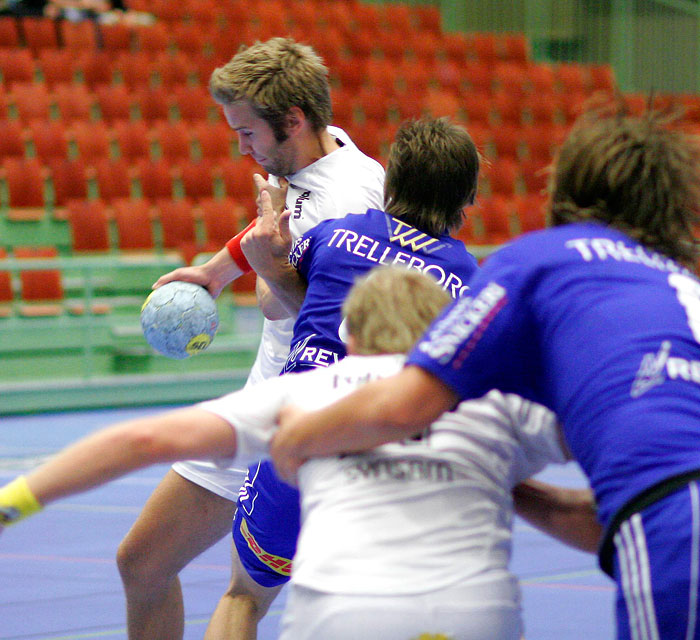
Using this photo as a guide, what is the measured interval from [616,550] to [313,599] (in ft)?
1.54

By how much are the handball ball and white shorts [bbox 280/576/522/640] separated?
1.23 meters

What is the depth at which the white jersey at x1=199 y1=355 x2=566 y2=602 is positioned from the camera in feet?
5.30

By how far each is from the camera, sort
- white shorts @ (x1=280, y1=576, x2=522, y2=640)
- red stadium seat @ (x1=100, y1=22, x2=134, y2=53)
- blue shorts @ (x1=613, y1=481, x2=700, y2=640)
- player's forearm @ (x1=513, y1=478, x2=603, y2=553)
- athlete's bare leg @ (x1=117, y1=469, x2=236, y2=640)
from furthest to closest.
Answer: red stadium seat @ (x1=100, y1=22, x2=134, y2=53) < athlete's bare leg @ (x1=117, y1=469, x2=236, y2=640) < player's forearm @ (x1=513, y1=478, x2=603, y2=553) < white shorts @ (x1=280, y1=576, x2=522, y2=640) < blue shorts @ (x1=613, y1=481, x2=700, y2=640)

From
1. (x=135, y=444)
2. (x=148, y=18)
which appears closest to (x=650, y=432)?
(x=135, y=444)

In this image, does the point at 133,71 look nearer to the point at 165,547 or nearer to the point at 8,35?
the point at 8,35

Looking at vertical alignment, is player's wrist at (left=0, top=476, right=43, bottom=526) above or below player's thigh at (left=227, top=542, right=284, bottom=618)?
above

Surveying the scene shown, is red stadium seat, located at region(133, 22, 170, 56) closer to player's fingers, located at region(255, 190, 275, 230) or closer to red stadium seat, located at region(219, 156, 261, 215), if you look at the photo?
red stadium seat, located at region(219, 156, 261, 215)

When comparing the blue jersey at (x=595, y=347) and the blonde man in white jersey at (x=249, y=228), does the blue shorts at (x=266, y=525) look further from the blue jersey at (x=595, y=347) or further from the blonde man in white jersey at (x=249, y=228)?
the blue jersey at (x=595, y=347)

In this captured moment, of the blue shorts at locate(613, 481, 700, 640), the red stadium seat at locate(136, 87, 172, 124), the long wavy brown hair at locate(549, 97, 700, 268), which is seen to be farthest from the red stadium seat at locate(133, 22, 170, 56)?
the blue shorts at locate(613, 481, 700, 640)

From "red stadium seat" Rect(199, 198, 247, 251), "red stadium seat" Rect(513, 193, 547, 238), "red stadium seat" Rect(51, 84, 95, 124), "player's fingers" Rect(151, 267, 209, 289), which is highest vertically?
"player's fingers" Rect(151, 267, 209, 289)

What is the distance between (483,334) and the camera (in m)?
1.58

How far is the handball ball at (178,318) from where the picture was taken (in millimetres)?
2771

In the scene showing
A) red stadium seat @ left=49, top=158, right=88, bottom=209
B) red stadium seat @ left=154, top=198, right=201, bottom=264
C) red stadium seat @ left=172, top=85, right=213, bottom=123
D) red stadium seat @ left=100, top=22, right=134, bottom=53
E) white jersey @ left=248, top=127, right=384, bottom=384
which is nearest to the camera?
white jersey @ left=248, top=127, right=384, bottom=384

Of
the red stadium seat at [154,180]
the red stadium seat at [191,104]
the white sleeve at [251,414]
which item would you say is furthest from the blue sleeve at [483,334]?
the red stadium seat at [191,104]
